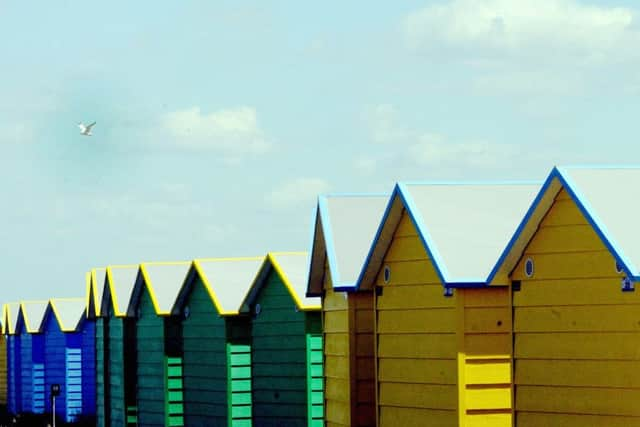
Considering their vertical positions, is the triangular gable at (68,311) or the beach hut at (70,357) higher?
the triangular gable at (68,311)

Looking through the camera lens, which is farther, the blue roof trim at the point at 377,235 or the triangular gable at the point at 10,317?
the triangular gable at the point at 10,317

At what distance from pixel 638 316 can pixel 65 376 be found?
3709cm

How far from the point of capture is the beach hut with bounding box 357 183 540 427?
21.4 m

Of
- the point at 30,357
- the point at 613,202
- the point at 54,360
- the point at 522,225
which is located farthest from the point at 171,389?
the point at 30,357

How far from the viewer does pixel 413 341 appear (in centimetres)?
2319

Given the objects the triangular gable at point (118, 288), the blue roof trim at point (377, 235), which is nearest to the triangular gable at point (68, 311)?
the triangular gable at point (118, 288)

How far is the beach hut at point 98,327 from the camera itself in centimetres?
4388

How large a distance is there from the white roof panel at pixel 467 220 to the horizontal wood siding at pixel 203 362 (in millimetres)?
11682

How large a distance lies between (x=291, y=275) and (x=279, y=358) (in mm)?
1912

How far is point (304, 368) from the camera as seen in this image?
3077cm

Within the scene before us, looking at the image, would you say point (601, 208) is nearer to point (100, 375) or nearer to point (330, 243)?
point (330, 243)

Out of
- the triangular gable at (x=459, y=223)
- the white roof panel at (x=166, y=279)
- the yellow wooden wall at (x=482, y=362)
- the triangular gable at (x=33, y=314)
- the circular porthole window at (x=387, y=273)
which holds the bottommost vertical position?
the yellow wooden wall at (x=482, y=362)

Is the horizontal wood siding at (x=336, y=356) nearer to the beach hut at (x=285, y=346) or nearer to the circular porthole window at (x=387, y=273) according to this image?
the circular porthole window at (x=387, y=273)

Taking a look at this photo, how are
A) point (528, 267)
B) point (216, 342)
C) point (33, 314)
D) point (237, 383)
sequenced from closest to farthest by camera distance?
1. point (528, 267)
2. point (237, 383)
3. point (216, 342)
4. point (33, 314)
